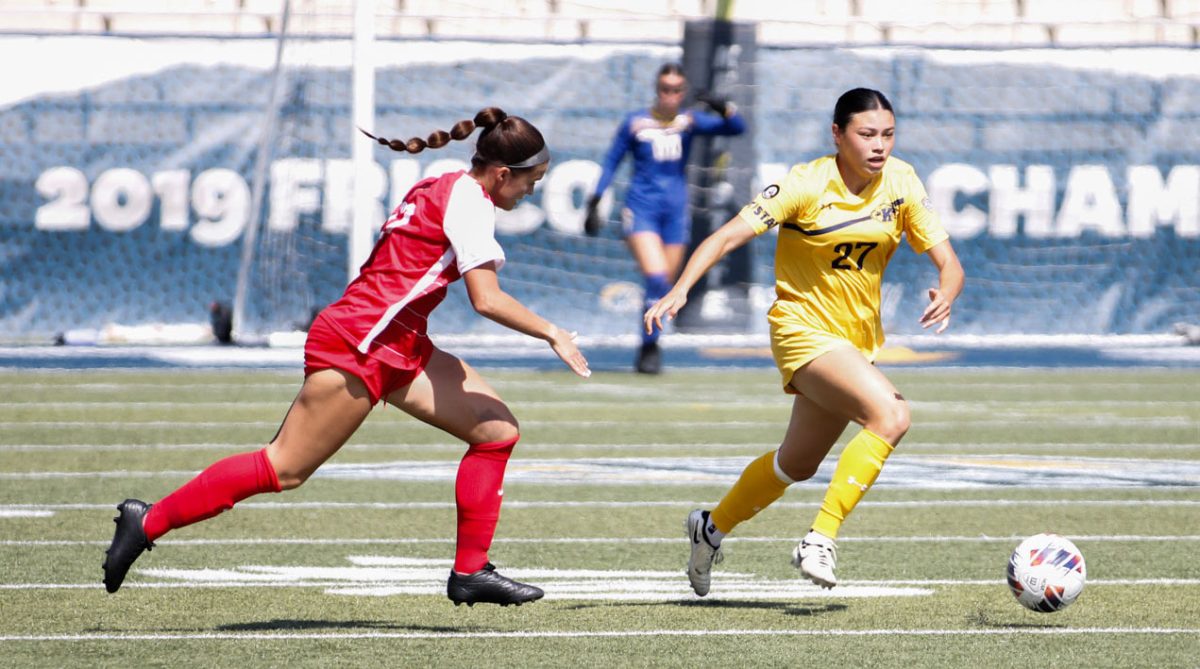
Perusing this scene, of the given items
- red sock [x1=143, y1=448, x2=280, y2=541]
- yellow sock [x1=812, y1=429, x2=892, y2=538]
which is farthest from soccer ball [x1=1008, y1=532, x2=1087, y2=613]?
red sock [x1=143, y1=448, x2=280, y2=541]

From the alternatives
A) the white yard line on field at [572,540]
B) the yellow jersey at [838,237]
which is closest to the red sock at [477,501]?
the yellow jersey at [838,237]

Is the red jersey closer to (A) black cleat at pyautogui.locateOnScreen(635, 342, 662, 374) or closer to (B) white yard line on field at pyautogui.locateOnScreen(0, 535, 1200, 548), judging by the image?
(B) white yard line on field at pyautogui.locateOnScreen(0, 535, 1200, 548)

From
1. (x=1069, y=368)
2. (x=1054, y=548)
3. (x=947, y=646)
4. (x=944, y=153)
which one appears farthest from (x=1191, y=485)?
(x=944, y=153)

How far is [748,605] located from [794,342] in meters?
0.95

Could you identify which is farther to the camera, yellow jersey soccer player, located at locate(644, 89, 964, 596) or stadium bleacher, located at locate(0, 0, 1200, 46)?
stadium bleacher, located at locate(0, 0, 1200, 46)

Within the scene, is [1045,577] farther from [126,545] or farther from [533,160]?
[126,545]

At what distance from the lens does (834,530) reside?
701 cm

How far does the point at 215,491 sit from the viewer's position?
262 inches

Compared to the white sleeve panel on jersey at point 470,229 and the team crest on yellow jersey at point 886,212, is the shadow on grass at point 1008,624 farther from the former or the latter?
the white sleeve panel on jersey at point 470,229

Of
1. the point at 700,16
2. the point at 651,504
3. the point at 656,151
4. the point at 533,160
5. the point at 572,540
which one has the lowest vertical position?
the point at 651,504

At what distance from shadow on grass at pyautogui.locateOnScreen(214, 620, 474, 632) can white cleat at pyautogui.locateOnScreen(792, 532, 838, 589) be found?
1.08 m

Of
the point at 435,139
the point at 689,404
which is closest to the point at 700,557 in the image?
the point at 435,139

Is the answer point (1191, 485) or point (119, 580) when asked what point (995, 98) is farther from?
point (119, 580)

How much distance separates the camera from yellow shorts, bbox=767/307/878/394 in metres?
7.47
